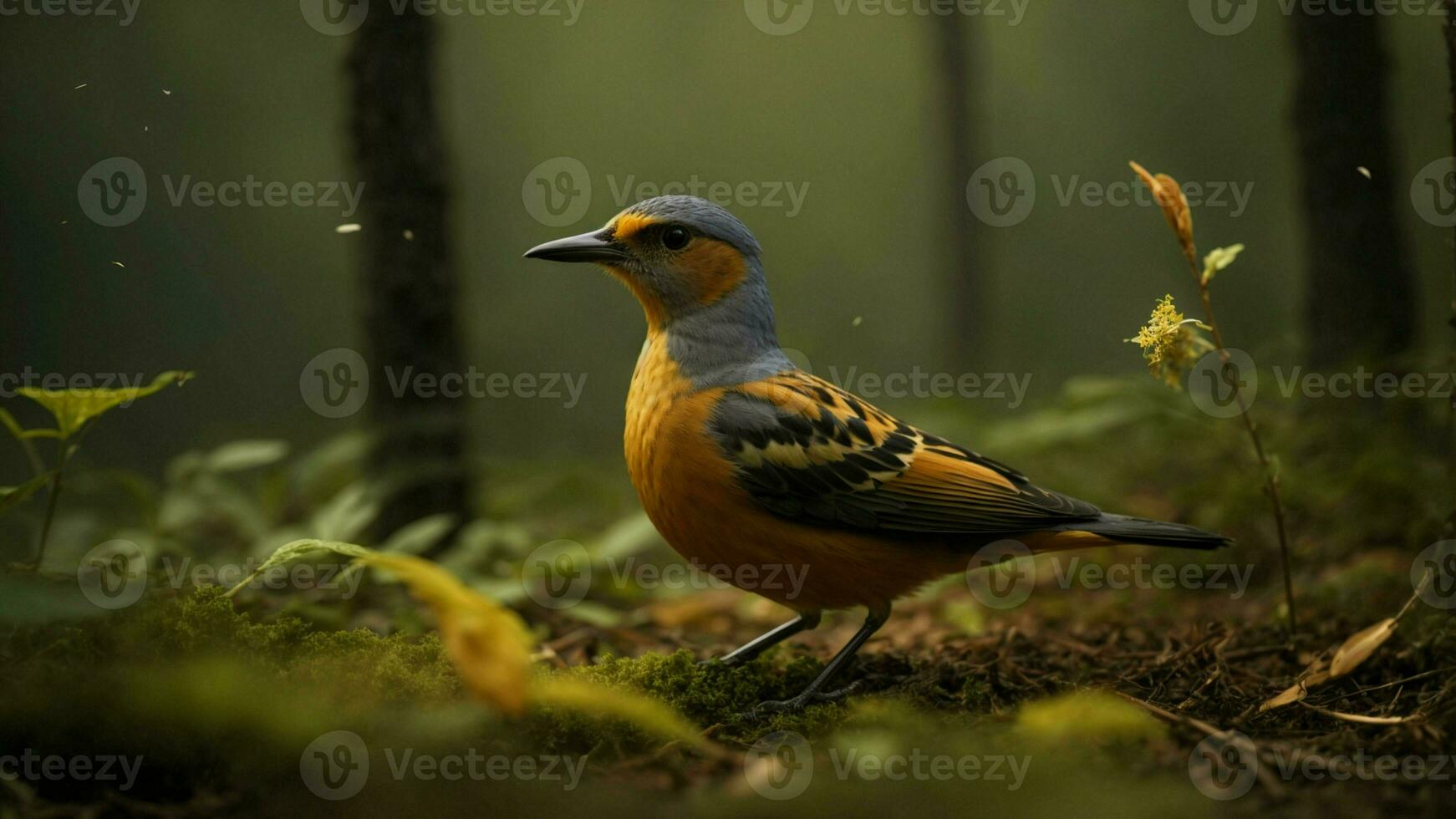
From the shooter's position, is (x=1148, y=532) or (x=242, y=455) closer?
(x=1148, y=532)

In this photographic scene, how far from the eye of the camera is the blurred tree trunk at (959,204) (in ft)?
29.5

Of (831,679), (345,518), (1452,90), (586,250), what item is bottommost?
(831,679)

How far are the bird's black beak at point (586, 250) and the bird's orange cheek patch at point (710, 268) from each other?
0.87 ft

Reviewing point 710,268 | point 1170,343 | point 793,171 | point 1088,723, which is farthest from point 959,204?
point 1088,723

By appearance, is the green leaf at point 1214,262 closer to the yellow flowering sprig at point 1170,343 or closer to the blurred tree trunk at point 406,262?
the yellow flowering sprig at point 1170,343

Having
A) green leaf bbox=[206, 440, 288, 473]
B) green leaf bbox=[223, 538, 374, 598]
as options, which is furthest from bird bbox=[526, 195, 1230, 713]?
green leaf bbox=[206, 440, 288, 473]

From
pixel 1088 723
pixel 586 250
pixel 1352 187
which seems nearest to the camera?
pixel 1088 723

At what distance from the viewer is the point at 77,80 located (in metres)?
4.10

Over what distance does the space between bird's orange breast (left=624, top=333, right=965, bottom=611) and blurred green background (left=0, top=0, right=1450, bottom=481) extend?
5197 millimetres

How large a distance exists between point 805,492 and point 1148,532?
1.20 meters

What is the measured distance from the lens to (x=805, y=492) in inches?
130

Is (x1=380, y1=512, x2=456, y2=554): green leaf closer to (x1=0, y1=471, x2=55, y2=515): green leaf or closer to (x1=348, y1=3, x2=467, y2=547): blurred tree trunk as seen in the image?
(x1=348, y1=3, x2=467, y2=547): blurred tree trunk

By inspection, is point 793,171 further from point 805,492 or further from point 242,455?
point 805,492

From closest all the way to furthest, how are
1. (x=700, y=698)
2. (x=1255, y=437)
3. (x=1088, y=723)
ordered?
(x=1088, y=723) → (x=700, y=698) → (x=1255, y=437)
